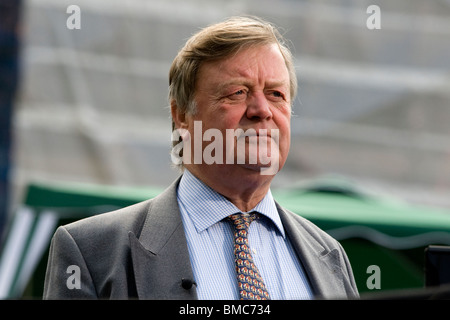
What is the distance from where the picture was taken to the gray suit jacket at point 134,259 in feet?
6.26

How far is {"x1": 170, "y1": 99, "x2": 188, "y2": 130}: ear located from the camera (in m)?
2.36

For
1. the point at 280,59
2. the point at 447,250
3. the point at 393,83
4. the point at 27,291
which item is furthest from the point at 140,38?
the point at 447,250

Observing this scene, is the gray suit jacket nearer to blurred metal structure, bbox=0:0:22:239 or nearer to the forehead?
the forehead

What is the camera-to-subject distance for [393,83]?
29.7 ft

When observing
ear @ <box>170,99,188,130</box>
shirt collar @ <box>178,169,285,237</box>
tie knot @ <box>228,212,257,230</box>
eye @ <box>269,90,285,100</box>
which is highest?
eye @ <box>269,90,285,100</box>

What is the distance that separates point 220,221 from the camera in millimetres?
2145

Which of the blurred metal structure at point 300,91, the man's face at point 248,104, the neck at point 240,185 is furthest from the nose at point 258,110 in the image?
the blurred metal structure at point 300,91

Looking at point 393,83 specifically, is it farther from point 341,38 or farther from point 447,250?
point 447,250

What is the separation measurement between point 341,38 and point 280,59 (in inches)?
277

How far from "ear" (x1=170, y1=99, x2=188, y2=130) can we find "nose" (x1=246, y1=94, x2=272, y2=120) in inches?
11.6

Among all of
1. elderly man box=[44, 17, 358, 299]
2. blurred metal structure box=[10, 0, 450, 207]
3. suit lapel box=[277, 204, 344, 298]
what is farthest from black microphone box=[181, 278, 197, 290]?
blurred metal structure box=[10, 0, 450, 207]
